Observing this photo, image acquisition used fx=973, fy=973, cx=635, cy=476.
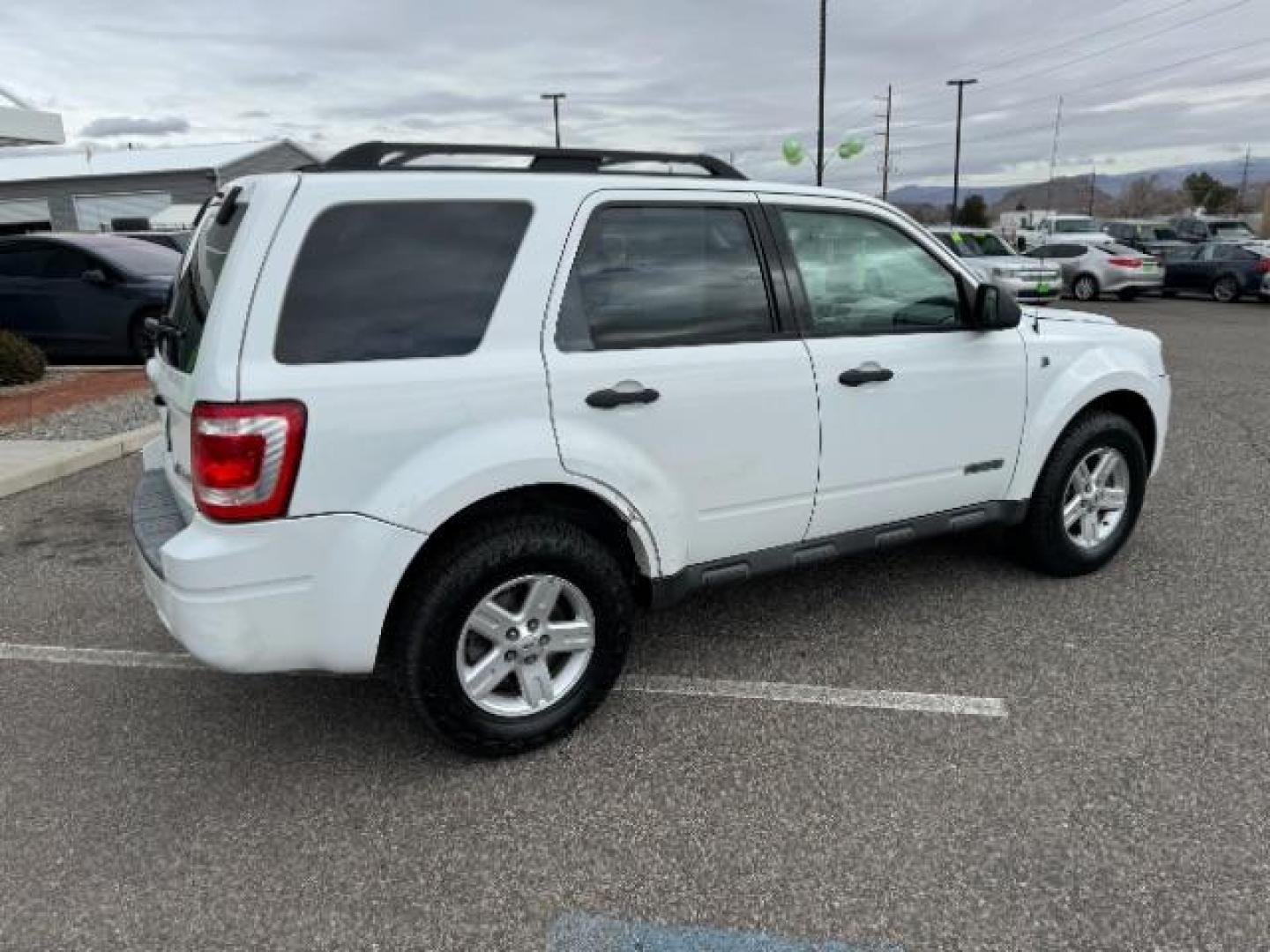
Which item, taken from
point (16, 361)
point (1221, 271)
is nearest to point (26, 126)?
point (16, 361)

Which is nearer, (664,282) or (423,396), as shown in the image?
(423,396)

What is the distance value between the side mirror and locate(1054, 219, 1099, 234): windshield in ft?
90.8

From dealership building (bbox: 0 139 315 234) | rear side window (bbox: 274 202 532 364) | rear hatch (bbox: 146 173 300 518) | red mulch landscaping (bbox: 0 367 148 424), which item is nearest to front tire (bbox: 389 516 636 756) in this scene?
rear side window (bbox: 274 202 532 364)

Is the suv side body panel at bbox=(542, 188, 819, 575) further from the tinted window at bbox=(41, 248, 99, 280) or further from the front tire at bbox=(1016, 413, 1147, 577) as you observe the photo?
the tinted window at bbox=(41, 248, 99, 280)

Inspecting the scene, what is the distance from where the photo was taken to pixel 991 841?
105 inches

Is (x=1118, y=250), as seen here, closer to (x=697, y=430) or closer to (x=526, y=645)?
(x=697, y=430)

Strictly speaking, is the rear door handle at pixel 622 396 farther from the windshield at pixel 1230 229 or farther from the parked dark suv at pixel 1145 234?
the windshield at pixel 1230 229

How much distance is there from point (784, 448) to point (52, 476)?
5.48 meters

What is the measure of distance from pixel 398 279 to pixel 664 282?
0.90 meters

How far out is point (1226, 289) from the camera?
2177 centimetres

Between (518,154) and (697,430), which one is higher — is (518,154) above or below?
above

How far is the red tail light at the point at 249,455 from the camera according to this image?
2.58 meters

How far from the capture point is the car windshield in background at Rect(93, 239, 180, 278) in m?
10.6

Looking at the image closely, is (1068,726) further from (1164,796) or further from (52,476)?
(52,476)
